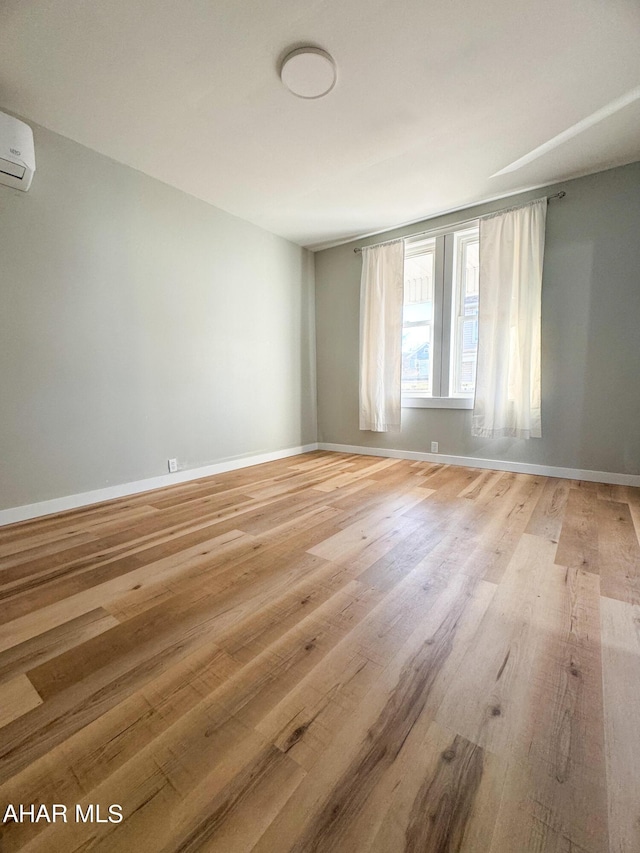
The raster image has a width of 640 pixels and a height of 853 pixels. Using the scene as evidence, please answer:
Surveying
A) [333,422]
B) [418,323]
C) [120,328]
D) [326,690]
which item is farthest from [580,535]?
[120,328]

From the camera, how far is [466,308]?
3.56 metres

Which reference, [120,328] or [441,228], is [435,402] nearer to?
[441,228]

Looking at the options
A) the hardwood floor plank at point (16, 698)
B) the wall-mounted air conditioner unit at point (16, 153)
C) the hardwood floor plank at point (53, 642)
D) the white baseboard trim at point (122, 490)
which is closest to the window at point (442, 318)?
the white baseboard trim at point (122, 490)

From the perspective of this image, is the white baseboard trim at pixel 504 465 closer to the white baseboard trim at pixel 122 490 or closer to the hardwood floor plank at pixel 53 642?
the white baseboard trim at pixel 122 490

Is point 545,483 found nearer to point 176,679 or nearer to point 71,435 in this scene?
point 176,679

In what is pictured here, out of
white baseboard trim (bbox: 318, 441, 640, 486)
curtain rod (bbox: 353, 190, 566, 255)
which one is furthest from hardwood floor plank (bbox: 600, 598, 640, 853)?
curtain rod (bbox: 353, 190, 566, 255)

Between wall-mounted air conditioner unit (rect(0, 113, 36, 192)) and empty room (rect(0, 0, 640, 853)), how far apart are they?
0.07 feet

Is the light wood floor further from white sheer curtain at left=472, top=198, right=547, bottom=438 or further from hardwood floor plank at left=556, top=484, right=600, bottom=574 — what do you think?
white sheer curtain at left=472, top=198, right=547, bottom=438

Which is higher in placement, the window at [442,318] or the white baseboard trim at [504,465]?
the window at [442,318]

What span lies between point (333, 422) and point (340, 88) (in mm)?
3273

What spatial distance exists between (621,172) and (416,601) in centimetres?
368

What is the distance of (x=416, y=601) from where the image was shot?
1333 millimetres

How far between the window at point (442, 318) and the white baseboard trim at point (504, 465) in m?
0.59

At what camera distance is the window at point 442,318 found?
3.54 m
